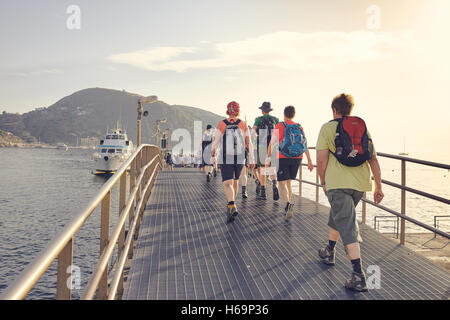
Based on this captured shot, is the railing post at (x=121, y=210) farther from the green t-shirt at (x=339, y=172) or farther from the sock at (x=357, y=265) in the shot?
the sock at (x=357, y=265)

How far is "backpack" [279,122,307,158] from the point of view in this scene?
641 cm

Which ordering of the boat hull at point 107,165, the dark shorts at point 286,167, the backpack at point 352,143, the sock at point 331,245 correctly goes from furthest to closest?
the boat hull at point 107,165, the dark shorts at point 286,167, the sock at point 331,245, the backpack at point 352,143

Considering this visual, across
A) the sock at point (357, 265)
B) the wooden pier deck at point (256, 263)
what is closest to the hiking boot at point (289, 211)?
the wooden pier deck at point (256, 263)

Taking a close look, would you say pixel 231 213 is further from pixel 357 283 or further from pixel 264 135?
pixel 357 283

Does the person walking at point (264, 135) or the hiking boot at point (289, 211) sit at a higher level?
the person walking at point (264, 135)

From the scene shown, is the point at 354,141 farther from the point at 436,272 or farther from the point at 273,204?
the point at 273,204

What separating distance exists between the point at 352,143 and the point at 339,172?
0.30 meters

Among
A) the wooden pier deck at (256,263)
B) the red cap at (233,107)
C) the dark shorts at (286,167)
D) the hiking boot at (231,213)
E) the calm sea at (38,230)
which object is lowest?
the calm sea at (38,230)

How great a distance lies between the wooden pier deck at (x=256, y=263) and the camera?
347 cm

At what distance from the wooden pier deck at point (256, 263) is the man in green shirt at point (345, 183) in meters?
0.37

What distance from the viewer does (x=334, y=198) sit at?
12.0 feet

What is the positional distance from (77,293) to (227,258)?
1245 centimetres

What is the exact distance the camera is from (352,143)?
3.59m

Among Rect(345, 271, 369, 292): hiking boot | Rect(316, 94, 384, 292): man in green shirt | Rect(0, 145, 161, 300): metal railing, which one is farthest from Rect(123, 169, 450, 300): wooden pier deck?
Rect(0, 145, 161, 300): metal railing
